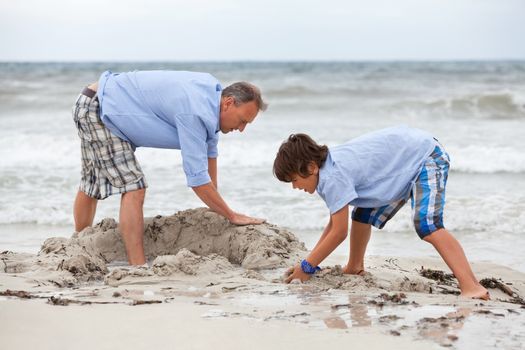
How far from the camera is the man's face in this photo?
4086mm

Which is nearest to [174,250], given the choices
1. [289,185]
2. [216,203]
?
[216,203]

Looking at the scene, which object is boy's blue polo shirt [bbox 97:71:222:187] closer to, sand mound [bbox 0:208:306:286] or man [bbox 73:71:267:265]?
man [bbox 73:71:267:265]

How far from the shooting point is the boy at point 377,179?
3646 millimetres

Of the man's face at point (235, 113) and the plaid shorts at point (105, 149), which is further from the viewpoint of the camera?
the plaid shorts at point (105, 149)

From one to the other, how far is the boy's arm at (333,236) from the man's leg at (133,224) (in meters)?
1.10

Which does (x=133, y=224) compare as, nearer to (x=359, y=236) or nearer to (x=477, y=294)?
(x=359, y=236)

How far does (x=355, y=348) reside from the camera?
2.60m

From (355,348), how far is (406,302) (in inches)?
25.8

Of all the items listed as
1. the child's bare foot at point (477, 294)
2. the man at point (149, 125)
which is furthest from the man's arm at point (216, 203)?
the child's bare foot at point (477, 294)

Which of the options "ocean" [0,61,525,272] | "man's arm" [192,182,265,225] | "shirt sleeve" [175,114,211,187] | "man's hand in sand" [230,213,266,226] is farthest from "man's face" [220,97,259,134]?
"ocean" [0,61,525,272]

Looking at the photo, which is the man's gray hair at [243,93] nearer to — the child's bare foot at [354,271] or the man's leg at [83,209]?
the child's bare foot at [354,271]

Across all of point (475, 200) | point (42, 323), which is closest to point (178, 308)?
point (42, 323)

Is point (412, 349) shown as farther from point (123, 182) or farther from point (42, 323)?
point (123, 182)

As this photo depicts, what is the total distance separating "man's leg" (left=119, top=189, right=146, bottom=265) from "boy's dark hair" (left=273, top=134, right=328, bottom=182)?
1.05 m
